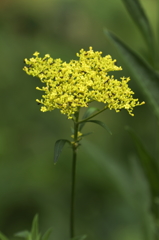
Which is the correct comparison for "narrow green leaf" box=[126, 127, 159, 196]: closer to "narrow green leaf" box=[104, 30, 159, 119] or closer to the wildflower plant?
"narrow green leaf" box=[104, 30, 159, 119]

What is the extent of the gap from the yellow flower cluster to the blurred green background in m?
1.06

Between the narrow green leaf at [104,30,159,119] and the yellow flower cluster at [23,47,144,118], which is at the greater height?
the narrow green leaf at [104,30,159,119]

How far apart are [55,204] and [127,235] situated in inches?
32.5

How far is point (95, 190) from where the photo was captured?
403 cm

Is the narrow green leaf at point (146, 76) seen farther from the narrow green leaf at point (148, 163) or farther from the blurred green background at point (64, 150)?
the blurred green background at point (64, 150)

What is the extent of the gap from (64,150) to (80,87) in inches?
112

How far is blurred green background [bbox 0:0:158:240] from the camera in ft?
11.0

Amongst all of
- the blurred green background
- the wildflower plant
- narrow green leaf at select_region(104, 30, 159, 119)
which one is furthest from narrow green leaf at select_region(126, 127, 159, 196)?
the wildflower plant

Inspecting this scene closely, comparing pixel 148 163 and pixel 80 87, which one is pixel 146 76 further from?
pixel 80 87

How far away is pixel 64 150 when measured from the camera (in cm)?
428

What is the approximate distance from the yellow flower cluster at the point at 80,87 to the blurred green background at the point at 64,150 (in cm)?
106

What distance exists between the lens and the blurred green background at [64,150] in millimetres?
3351

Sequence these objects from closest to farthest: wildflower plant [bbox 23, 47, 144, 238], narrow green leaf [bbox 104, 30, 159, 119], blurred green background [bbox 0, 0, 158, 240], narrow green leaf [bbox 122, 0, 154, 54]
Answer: wildflower plant [bbox 23, 47, 144, 238] < narrow green leaf [bbox 104, 30, 159, 119] < narrow green leaf [bbox 122, 0, 154, 54] < blurred green background [bbox 0, 0, 158, 240]

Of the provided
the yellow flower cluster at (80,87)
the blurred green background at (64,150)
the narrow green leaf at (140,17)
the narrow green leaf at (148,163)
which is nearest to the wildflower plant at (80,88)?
the yellow flower cluster at (80,87)
